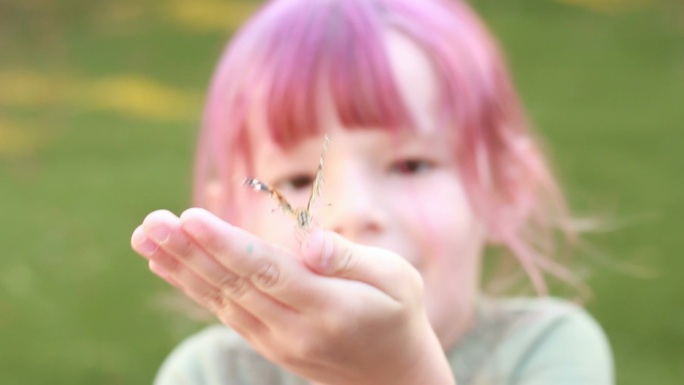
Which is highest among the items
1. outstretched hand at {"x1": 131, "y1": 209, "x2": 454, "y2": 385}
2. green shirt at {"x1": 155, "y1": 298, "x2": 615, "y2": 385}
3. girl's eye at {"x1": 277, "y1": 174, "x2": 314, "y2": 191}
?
girl's eye at {"x1": 277, "y1": 174, "x2": 314, "y2": 191}

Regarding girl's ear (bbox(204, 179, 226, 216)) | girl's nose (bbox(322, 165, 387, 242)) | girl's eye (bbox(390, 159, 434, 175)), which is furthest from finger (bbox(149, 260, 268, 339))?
girl's ear (bbox(204, 179, 226, 216))

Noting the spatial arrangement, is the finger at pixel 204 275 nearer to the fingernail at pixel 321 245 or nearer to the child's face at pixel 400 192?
the fingernail at pixel 321 245

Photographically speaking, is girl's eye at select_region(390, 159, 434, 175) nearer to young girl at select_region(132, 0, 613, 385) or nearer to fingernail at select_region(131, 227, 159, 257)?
young girl at select_region(132, 0, 613, 385)

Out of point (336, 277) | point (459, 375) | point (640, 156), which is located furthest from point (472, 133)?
point (640, 156)

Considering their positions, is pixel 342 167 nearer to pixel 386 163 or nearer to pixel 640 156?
pixel 386 163

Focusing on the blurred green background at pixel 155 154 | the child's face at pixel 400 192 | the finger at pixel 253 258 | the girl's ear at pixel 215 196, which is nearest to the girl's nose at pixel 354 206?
the child's face at pixel 400 192

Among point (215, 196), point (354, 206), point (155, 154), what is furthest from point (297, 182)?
point (155, 154)
